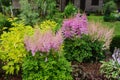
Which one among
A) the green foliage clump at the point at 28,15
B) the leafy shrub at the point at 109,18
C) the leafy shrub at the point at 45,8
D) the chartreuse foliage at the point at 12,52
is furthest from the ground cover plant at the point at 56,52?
the leafy shrub at the point at 109,18

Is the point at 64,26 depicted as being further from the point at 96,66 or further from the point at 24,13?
the point at 24,13

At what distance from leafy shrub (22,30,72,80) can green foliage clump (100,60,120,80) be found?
1.01m

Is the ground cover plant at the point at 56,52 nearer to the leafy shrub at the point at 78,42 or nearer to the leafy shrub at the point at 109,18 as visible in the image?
the leafy shrub at the point at 78,42

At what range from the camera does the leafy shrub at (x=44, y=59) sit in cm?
604

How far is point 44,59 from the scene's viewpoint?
6.20m

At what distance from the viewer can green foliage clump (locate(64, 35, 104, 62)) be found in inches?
301

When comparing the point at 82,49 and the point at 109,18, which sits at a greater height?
the point at 82,49

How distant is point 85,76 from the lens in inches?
266

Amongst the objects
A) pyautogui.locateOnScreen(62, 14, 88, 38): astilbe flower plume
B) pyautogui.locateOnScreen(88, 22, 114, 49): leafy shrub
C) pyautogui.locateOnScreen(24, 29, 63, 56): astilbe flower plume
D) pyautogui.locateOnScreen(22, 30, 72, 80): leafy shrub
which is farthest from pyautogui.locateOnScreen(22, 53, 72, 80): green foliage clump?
pyautogui.locateOnScreen(88, 22, 114, 49): leafy shrub

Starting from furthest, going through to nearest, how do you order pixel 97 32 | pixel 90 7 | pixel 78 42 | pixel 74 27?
pixel 90 7 < pixel 97 32 < pixel 78 42 < pixel 74 27

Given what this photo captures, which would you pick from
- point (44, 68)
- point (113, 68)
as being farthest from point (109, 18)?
point (44, 68)

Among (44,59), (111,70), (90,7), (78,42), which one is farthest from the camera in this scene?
(90,7)

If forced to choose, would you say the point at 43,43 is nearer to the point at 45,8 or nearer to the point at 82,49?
the point at 82,49

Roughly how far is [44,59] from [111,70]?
1578 mm
